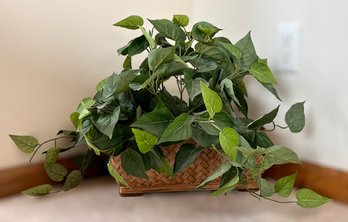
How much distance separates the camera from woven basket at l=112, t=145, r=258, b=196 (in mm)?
873

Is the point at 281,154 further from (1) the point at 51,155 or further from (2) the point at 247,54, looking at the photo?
(1) the point at 51,155

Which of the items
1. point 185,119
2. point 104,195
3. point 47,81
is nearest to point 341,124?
point 185,119

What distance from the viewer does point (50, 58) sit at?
3.16 ft

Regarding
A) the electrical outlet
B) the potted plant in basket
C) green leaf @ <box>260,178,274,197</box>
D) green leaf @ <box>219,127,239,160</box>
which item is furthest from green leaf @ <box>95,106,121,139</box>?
the electrical outlet

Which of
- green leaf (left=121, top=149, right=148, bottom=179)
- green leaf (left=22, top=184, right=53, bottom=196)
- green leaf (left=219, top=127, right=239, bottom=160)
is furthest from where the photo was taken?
green leaf (left=22, top=184, right=53, bottom=196)

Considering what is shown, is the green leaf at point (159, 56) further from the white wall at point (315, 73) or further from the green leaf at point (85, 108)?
the white wall at point (315, 73)

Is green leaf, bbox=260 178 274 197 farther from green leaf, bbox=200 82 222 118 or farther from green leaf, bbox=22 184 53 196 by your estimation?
green leaf, bbox=22 184 53 196

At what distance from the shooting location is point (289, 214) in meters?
0.82

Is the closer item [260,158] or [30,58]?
[260,158]

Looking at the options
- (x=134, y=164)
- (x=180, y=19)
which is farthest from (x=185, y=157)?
(x=180, y=19)

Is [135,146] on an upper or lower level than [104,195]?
upper

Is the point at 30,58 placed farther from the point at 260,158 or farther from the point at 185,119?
the point at 260,158

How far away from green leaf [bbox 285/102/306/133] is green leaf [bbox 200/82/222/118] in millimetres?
277

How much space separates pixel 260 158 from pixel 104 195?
1.37ft
